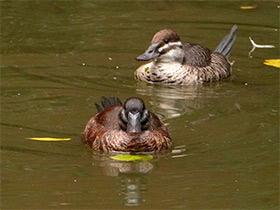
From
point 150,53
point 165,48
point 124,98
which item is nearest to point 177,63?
A: point 165,48

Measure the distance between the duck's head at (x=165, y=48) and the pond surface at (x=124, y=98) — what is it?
22.5 inches

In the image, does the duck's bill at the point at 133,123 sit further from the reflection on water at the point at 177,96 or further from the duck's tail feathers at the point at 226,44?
the duck's tail feathers at the point at 226,44

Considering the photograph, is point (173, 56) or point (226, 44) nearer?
point (173, 56)

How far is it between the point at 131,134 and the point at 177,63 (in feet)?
14.7

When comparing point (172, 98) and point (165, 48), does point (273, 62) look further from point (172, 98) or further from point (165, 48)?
point (172, 98)

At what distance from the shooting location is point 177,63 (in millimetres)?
15961

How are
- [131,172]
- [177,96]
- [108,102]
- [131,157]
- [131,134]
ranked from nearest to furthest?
[131,172]
[131,157]
[131,134]
[108,102]
[177,96]

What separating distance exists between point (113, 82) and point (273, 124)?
10.5ft

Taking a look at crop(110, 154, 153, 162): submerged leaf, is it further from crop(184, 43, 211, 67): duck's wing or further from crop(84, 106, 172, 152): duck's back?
crop(184, 43, 211, 67): duck's wing

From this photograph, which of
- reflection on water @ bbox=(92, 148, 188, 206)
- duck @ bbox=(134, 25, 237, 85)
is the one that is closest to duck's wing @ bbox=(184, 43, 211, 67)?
duck @ bbox=(134, 25, 237, 85)

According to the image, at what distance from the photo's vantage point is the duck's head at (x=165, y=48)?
51.6 feet

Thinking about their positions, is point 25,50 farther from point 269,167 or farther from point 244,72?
point 269,167

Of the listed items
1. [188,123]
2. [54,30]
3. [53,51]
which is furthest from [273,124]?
[54,30]

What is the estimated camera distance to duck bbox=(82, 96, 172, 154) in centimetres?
1150
